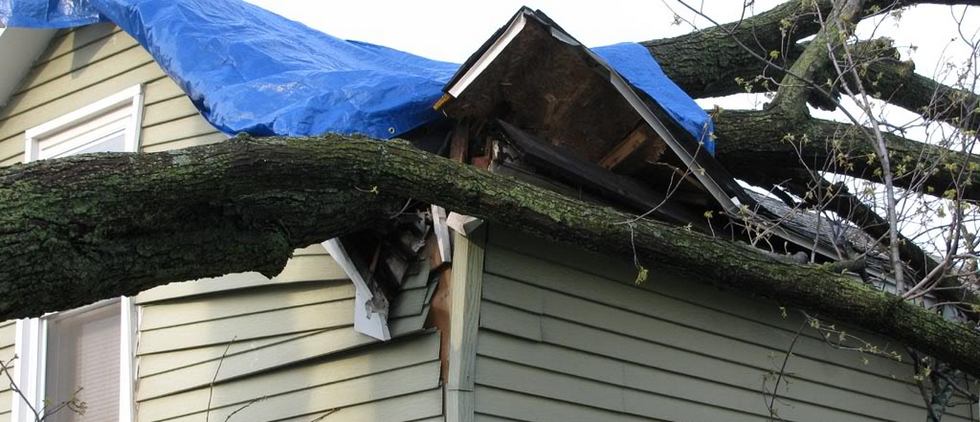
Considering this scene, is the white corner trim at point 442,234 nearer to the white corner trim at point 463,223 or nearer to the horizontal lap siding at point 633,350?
the white corner trim at point 463,223

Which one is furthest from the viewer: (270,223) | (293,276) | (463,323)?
(293,276)

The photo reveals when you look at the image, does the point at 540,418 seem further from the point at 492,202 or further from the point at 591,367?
the point at 492,202

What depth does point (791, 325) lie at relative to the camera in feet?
24.2

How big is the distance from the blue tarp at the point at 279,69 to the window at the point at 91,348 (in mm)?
559

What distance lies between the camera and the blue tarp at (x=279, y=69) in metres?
5.66

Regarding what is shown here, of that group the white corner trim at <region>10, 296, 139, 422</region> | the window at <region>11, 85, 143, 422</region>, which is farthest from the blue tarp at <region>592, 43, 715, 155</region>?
the white corner trim at <region>10, 296, 139, 422</region>

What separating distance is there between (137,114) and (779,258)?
3722mm

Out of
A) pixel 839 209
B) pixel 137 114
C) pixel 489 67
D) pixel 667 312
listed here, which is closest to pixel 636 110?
pixel 489 67

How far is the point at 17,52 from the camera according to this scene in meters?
7.36

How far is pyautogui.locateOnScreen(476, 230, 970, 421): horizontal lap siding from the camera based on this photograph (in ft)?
18.5

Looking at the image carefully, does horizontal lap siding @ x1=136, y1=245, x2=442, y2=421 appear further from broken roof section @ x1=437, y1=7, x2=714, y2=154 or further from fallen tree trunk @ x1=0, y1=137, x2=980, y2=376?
broken roof section @ x1=437, y1=7, x2=714, y2=154

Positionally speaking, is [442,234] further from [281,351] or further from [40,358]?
[40,358]

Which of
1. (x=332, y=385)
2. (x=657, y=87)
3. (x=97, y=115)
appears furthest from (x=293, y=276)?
(x=657, y=87)

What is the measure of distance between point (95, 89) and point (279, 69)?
1610 mm
